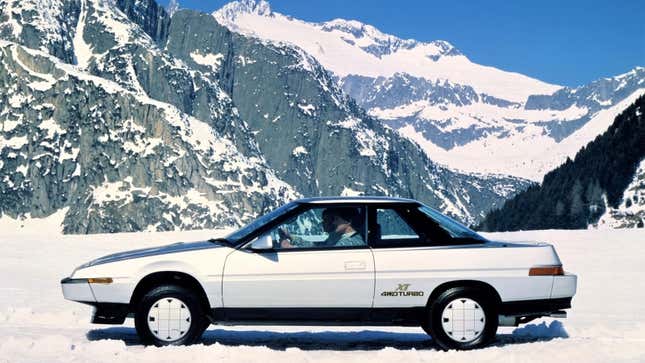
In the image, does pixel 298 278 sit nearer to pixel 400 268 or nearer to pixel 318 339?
pixel 400 268

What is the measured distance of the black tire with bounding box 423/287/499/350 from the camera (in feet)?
27.2

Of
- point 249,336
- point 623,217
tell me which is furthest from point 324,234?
point 623,217

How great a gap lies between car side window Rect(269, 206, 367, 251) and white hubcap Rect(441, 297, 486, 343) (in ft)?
3.74

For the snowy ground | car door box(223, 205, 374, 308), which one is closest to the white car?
car door box(223, 205, 374, 308)

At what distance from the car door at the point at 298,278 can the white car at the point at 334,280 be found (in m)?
0.01

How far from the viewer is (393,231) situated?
8.56 metres

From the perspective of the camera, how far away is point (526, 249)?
8531mm

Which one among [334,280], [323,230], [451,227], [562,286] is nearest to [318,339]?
[334,280]

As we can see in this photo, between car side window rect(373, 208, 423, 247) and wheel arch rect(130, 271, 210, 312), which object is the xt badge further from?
wheel arch rect(130, 271, 210, 312)

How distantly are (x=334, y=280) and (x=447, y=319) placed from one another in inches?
48.3

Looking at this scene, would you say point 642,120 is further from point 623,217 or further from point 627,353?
point 627,353

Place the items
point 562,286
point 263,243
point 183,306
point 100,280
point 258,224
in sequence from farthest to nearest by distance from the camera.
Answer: point 258,224
point 562,286
point 100,280
point 183,306
point 263,243

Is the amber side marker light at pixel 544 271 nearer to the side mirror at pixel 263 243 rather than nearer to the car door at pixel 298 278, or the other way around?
the car door at pixel 298 278

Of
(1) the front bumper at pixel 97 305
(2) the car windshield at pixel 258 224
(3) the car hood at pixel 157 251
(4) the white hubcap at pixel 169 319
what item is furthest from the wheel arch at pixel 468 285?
(1) the front bumper at pixel 97 305
